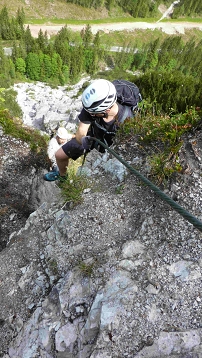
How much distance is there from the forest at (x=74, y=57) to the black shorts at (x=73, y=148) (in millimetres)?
37405

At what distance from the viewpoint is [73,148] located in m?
5.77

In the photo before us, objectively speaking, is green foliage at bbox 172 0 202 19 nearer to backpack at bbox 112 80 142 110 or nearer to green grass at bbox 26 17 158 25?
Result: green grass at bbox 26 17 158 25

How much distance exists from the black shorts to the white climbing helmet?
1.04 m

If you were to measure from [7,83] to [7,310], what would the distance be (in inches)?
1657

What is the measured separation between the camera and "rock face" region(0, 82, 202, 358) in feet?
11.1

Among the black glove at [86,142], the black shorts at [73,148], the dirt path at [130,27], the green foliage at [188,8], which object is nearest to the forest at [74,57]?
the dirt path at [130,27]

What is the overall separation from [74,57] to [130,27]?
799 inches

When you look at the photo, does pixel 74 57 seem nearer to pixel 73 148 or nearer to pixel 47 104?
pixel 47 104

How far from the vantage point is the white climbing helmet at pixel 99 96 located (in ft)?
15.4

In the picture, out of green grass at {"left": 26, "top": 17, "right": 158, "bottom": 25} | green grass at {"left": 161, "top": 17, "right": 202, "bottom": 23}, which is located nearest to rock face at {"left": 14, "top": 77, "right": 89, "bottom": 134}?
green grass at {"left": 26, "top": 17, "right": 158, "bottom": 25}

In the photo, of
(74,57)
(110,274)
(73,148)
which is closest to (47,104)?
(74,57)

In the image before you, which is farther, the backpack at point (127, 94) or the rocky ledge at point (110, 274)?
the backpack at point (127, 94)

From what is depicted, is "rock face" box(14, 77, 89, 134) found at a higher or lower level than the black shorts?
lower

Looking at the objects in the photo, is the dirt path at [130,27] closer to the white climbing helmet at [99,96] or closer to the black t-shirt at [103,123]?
the black t-shirt at [103,123]
